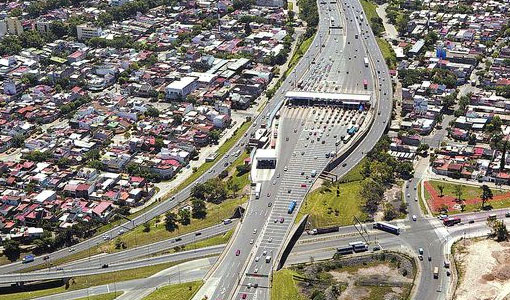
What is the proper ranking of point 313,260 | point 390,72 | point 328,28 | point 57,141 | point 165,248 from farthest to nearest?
point 328,28 < point 390,72 < point 57,141 < point 165,248 < point 313,260

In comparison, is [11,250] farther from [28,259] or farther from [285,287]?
[285,287]

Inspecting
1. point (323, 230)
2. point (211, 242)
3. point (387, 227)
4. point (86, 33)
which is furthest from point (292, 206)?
point (86, 33)

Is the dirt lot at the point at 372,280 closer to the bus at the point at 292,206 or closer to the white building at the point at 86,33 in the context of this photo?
the bus at the point at 292,206

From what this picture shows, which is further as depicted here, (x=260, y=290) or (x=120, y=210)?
(x=120, y=210)

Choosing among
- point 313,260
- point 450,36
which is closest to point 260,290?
point 313,260

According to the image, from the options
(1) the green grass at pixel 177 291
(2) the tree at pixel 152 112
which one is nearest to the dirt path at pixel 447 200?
(1) the green grass at pixel 177 291

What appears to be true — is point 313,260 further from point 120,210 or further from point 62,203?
point 62,203

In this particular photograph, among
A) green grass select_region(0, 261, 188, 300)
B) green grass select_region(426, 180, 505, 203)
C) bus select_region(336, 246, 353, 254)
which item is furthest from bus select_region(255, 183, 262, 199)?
green grass select_region(426, 180, 505, 203)
